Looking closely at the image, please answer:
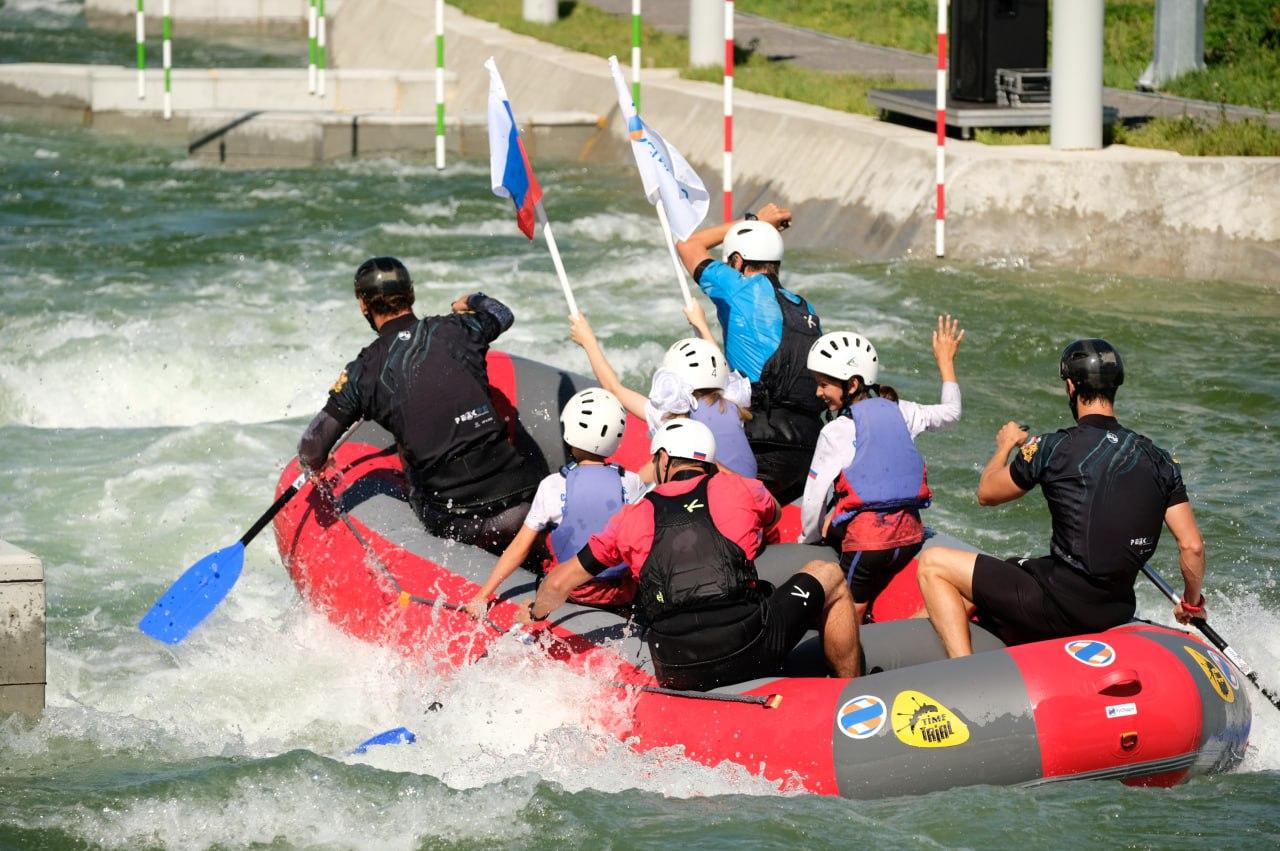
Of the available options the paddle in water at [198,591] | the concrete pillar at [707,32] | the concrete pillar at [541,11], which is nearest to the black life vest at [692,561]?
the paddle in water at [198,591]

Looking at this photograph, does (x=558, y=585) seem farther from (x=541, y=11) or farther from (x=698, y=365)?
(x=541, y=11)

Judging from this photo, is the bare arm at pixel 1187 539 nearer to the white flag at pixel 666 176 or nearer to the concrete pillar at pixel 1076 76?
the white flag at pixel 666 176

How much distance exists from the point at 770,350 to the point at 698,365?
66 cm

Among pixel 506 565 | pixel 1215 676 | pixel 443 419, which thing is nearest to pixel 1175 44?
pixel 443 419

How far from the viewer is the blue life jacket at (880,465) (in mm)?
6457

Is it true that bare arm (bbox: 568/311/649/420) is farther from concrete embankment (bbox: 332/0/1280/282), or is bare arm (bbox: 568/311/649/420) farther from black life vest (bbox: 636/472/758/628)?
concrete embankment (bbox: 332/0/1280/282)

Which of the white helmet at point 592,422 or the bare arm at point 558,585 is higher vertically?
the white helmet at point 592,422

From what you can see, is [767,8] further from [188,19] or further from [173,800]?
[173,800]

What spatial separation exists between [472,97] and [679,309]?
977 centimetres

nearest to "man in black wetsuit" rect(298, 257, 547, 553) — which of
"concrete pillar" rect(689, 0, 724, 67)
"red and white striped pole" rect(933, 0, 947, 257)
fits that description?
"red and white striped pole" rect(933, 0, 947, 257)

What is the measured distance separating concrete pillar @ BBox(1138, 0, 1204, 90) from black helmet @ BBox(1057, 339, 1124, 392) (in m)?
11.4

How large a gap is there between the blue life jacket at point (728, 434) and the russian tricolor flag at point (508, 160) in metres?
1.75

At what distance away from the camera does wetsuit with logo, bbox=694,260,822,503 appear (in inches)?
288

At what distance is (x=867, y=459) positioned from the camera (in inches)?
254
